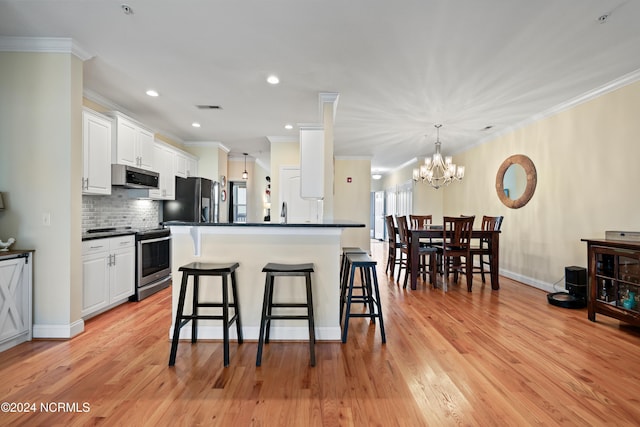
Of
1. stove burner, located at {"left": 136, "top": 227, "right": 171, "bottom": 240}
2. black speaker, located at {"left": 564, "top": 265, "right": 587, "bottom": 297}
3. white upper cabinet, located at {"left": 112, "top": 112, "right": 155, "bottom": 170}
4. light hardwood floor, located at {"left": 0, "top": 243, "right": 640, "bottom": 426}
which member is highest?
white upper cabinet, located at {"left": 112, "top": 112, "right": 155, "bottom": 170}

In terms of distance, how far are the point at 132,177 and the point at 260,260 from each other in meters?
2.48

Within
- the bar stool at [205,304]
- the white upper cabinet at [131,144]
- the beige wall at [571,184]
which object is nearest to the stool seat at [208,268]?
the bar stool at [205,304]

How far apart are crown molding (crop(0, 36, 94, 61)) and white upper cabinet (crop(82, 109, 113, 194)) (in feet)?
2.23

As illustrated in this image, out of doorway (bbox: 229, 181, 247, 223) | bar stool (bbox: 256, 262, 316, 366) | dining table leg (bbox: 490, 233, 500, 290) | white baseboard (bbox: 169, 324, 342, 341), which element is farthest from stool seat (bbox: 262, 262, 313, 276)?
doorway (bbox: 229, 181, 247, 223)

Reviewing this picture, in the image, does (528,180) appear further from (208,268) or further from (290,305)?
(208,268)

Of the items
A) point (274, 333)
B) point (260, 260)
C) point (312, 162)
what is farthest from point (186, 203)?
point (274, 333)

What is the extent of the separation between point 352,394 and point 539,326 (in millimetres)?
2250

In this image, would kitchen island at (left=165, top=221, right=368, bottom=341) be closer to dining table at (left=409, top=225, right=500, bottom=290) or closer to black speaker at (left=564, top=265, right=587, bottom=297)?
dining table at (left=409, top=225, right=500, bottom=290)

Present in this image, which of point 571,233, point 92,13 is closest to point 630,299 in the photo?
point 571,233

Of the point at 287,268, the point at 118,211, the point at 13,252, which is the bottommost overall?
the point at 287,268

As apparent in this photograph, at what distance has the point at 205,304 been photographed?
2551 millimetres

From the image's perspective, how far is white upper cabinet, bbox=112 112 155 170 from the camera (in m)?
3.82

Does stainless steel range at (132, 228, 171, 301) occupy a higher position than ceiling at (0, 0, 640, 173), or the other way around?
ceiling at (0, 0, 640, 173)

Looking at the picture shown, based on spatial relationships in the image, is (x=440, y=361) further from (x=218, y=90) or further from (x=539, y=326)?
(x=218, y=90)
